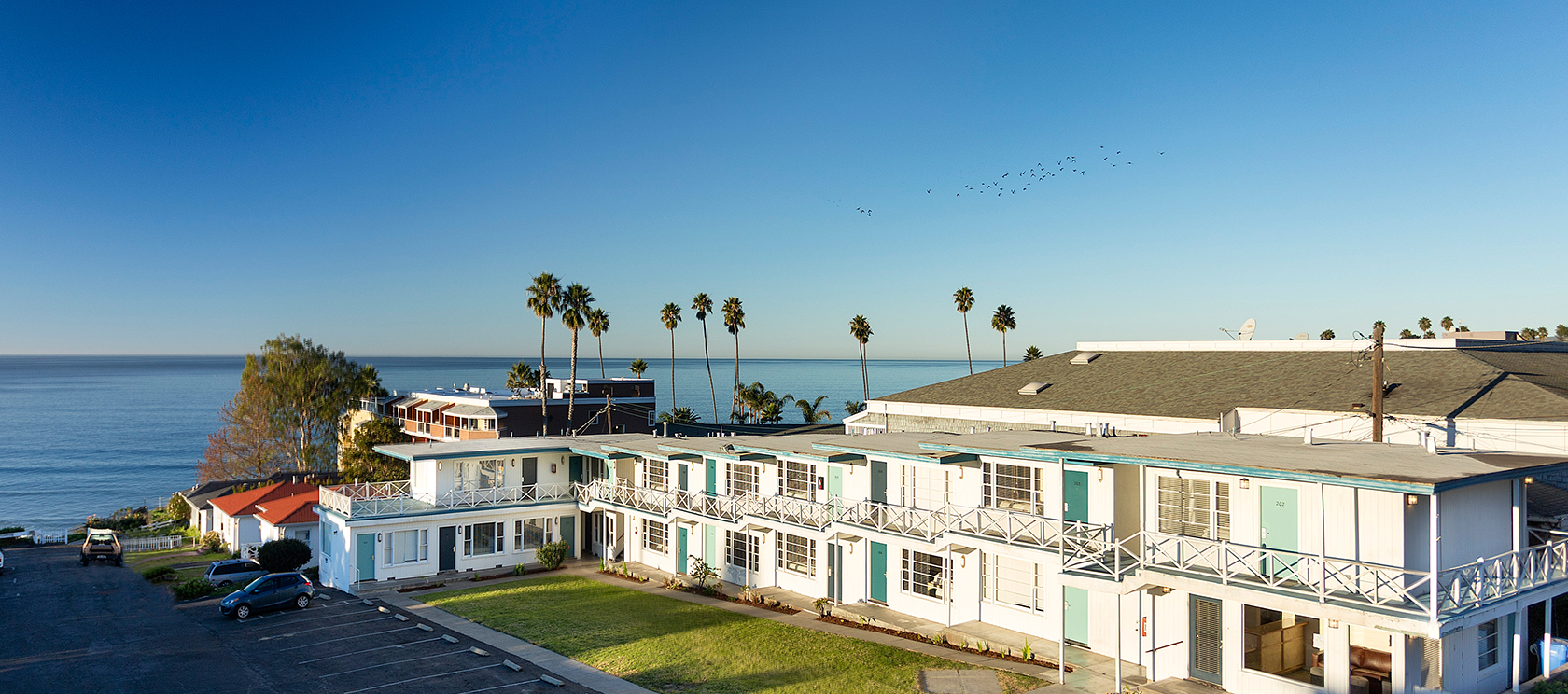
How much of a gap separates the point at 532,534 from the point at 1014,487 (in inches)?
861

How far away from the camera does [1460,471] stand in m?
16.0

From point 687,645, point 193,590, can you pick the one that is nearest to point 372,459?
point 193,590

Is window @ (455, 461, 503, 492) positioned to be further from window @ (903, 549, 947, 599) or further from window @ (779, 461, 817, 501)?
window @ (903, 549, 947, 599)

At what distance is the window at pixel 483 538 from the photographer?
34.5 m

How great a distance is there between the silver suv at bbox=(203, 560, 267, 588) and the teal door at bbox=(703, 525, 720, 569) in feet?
62.9

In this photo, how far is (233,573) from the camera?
35875 mm

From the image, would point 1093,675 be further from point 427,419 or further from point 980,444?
point 427,419

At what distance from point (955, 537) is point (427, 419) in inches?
2388

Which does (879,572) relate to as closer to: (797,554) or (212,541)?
(797,554)

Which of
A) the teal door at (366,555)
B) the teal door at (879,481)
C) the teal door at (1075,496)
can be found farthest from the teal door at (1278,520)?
the teal door at (366,555)

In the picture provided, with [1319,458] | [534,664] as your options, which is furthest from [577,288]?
[1319,458]

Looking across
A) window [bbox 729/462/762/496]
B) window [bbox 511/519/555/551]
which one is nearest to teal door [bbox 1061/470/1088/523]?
window [bbox 729/462/762/496]

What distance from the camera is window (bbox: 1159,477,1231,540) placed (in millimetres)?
18984

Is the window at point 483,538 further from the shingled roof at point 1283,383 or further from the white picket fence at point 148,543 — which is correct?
the white picket fence at point 148,543
